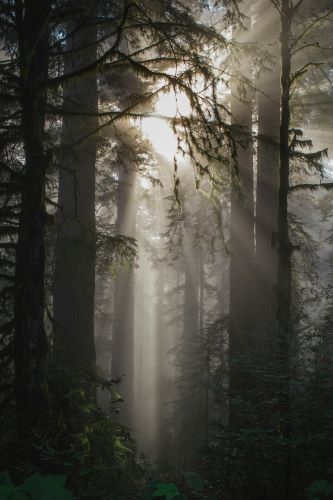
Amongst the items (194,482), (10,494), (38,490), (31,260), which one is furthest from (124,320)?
(10,494)

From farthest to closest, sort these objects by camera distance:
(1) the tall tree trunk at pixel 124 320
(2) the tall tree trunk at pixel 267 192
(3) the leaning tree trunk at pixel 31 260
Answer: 1. (1) the tall tree trunk at pixel 124 320
2. (2) the tall tree trunk at pixel 267 192
3. (3) the leaning tree trunk at pixel 31 260

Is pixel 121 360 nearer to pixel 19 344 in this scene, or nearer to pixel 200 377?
pixel 200 377

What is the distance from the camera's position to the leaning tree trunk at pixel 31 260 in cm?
527

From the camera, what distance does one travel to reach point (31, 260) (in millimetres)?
5426

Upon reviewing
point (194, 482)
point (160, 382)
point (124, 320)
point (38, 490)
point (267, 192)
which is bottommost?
point (160, 382)

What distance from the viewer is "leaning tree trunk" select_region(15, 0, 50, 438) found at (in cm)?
527

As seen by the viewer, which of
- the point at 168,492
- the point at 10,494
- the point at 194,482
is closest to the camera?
the point at 10,494

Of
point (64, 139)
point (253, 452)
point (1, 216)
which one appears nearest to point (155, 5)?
point (64, 139)

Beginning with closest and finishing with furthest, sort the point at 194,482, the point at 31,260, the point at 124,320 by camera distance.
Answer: the point at 194,482 → the point at 31,260 → the point at 124,320

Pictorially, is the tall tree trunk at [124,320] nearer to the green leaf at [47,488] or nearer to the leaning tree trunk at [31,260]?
the leaning tree trunk at [31,260]

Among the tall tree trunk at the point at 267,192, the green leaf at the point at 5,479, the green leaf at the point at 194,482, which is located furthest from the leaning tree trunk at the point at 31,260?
the tall tree trunk at the point at 267,192

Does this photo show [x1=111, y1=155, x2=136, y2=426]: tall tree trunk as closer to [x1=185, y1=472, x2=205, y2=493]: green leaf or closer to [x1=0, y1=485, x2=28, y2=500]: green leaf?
[x1=185, y1=472, x2=205, y2=493]: green leaf

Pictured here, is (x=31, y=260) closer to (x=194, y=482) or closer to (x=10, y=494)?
(x=194, y=482)

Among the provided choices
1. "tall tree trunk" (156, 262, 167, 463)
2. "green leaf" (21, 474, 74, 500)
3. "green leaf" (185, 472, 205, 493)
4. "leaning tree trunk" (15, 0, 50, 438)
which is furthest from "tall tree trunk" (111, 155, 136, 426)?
"green leaf" (21, 474, 74, 500)
